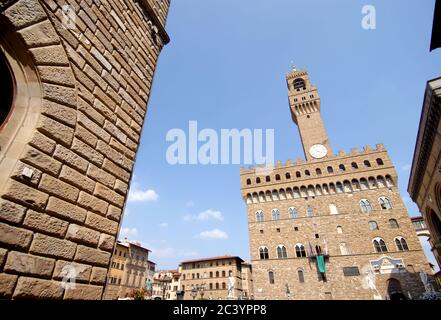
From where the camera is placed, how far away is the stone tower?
2.08m

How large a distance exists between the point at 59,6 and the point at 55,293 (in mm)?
3254

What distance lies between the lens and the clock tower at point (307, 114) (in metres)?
31.4

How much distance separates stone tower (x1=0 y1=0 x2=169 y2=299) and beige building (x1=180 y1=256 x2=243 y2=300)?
4685 cm

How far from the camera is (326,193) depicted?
1123 inches

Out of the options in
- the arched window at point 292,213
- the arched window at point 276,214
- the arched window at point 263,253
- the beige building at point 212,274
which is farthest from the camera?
the beige building at point 212,274

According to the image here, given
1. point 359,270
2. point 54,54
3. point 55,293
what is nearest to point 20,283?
point 55,293

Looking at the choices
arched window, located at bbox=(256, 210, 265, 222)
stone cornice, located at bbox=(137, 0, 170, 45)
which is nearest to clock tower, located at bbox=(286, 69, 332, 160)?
arched window, located at bbox=(256, 210, 265, 222)

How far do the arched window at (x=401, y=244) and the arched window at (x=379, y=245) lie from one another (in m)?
1.18

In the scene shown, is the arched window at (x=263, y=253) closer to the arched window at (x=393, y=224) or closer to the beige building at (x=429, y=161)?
the arched window at (x=393, y=224)

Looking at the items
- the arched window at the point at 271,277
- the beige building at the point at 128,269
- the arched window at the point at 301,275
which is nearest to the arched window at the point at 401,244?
the arched window at the point at 301,275

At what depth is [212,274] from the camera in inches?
1852

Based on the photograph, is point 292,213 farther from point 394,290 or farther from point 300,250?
point 394,290

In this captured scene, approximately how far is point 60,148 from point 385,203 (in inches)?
1237
